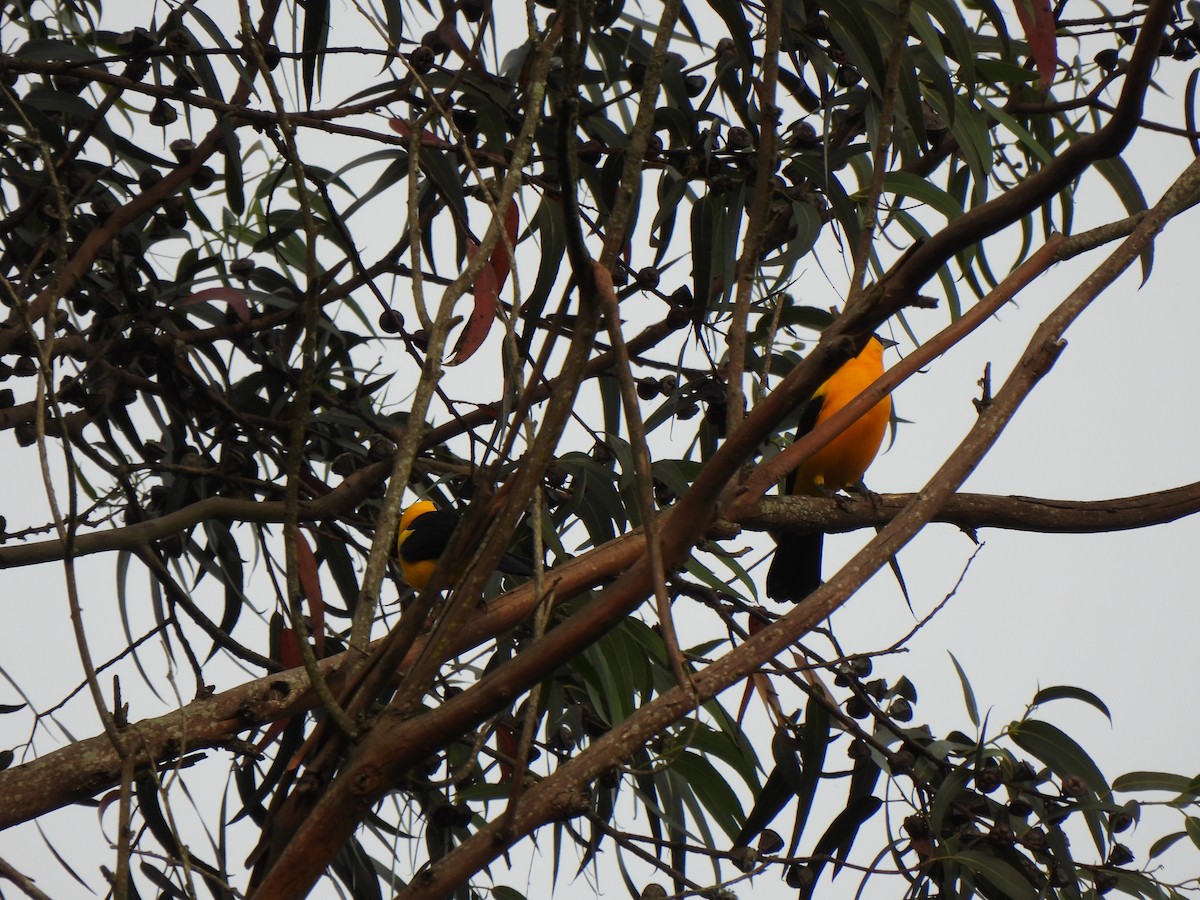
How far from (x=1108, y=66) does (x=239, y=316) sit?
1615mm

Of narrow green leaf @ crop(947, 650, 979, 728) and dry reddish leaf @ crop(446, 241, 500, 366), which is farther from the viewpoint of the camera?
narrow green leaf @ crop(947, 650, 979, 728)

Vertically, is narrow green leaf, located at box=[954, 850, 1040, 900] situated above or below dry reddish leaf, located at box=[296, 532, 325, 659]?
below

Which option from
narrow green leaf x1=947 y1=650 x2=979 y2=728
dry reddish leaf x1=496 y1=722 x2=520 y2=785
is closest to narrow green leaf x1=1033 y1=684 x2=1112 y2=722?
narrow green leaf x1=947 y1=650 x2=979 y2=728

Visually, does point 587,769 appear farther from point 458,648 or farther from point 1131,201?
point 1131,201

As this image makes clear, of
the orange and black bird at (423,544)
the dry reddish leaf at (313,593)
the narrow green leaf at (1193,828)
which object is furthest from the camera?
the orange and black bird at (423,544)

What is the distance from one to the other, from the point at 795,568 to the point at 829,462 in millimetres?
347

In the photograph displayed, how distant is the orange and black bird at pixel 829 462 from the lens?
3.14m

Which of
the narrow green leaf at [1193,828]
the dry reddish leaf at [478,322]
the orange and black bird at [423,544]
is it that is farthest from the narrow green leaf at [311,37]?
the narrow green leaf at [1193,828]

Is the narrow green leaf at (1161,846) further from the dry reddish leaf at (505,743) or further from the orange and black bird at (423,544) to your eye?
the orange and black bird at (423,544)

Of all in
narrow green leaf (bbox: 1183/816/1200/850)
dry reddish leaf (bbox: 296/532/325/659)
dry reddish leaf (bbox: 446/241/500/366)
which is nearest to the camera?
dry reddish leaf (bbox: 446/241/500/366)

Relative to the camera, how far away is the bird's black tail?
314 cm

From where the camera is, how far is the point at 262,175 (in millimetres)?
2492

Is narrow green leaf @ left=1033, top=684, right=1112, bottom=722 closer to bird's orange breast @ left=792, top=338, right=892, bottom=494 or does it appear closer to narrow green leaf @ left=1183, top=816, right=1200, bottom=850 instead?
narrow green leaf @ left=1183, top=816, right=1200, bottom=850

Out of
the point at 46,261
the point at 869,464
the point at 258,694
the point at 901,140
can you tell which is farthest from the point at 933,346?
the point at 869,464
